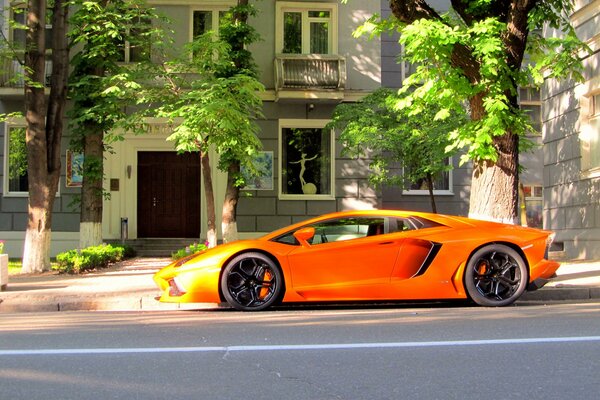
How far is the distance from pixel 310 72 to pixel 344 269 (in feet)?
35.6

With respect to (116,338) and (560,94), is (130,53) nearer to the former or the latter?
(560,94)

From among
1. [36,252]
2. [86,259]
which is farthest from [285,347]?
[36,252]

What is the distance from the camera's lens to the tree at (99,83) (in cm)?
1374

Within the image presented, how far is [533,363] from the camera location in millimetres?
5000

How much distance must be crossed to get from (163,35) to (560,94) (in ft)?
32.7

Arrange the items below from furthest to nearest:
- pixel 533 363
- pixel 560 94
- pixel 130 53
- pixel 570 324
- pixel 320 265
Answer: pixel 130 53, pixel 560 94, pixel 320 265, pixel 570 324, pixel 533 363

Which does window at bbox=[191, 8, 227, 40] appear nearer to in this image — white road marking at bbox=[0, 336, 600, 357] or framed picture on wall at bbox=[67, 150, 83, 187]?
framed picture on wall at bbox=[67, 150, 83, 187]

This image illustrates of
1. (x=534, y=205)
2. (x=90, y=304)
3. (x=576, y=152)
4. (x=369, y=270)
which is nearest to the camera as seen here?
(x=369, y=270)

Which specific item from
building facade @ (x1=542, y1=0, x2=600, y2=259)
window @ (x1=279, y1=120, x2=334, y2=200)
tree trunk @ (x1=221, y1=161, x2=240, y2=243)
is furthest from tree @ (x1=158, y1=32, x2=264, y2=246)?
building facade @ (x1=542, y1=0, x2=600, y2=259)

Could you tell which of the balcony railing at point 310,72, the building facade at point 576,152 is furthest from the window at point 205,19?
the building facade at point 576,152

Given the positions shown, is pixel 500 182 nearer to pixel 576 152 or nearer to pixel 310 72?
pixel 576 152

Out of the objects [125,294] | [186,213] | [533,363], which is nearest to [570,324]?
[533,363]

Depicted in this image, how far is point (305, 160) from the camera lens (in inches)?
749

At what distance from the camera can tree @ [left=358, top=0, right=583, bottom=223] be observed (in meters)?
9.75
